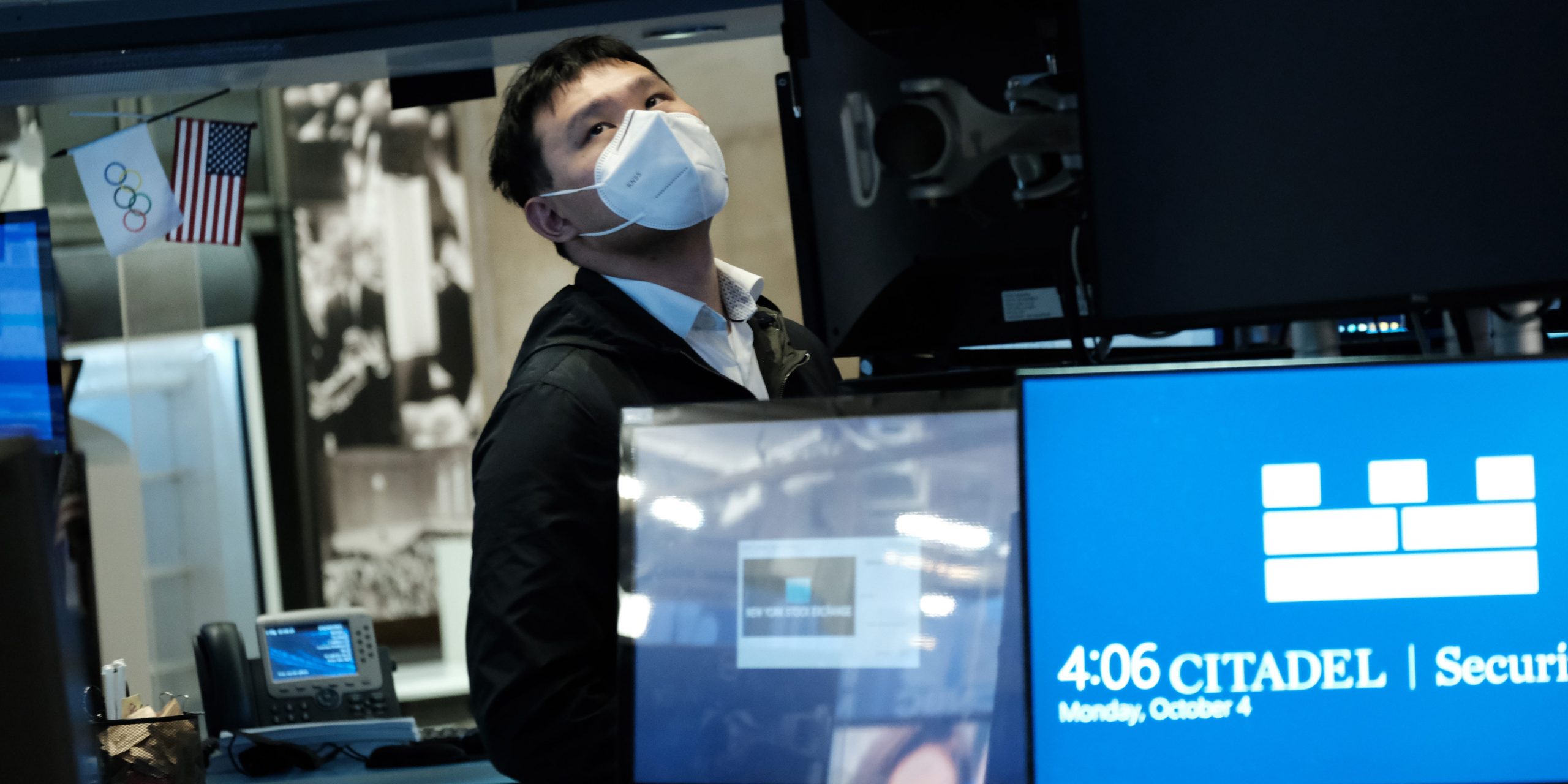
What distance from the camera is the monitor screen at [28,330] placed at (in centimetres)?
285

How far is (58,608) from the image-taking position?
23.2 inches

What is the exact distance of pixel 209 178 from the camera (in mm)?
4008

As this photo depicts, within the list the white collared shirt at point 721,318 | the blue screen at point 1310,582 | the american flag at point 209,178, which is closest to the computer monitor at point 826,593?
the blue screen at point 1310,582

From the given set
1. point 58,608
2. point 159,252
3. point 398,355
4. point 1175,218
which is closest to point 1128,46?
point 1175,218

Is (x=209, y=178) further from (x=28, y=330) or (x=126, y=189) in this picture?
(x=28, y=330)

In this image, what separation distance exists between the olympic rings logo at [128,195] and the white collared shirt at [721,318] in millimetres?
2362

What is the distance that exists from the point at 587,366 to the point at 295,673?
1.86 m

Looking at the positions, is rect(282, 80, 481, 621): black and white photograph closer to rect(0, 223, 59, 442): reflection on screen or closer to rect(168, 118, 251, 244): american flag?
rect(168, 118, 251, 244): american flag

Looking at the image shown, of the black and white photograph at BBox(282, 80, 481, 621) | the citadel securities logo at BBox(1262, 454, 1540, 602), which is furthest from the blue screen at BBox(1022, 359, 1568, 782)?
the black and white photograph at BBox(282, 80, 481, 621)

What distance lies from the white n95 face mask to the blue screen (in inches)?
31.9

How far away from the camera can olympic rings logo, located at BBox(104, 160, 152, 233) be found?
372cm

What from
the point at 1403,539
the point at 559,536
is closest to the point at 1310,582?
the point at 1403,539

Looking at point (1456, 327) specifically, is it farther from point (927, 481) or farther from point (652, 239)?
point (652, 239)

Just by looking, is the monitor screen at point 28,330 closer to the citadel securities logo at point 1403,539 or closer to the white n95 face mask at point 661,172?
the white n95 face mask at point 661,172
